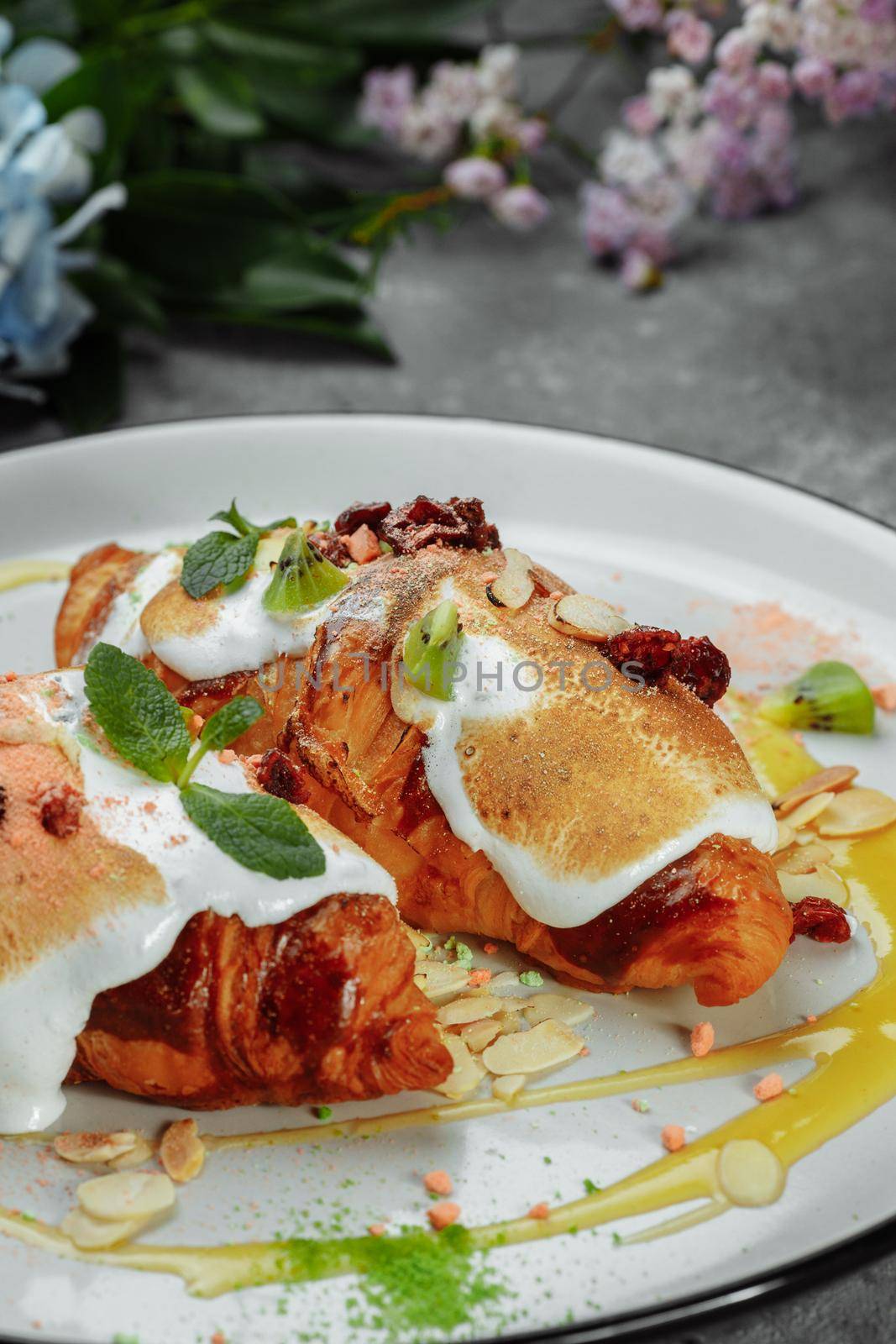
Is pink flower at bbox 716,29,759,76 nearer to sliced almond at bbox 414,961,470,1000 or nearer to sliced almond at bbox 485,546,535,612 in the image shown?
sliced almond at bbox 485,546,535,612

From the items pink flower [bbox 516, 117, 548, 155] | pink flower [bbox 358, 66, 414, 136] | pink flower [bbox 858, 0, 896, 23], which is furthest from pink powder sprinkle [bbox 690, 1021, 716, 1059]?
pink flower [bbox 358, 66, 414, 136]

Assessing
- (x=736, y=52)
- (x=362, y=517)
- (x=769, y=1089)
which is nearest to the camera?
(x=769, y=1089)

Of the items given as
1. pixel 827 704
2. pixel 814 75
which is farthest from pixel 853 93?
pixel 827 704

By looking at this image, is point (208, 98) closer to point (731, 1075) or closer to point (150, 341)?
point (150, 341)

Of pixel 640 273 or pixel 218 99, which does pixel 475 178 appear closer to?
pixel 640 273

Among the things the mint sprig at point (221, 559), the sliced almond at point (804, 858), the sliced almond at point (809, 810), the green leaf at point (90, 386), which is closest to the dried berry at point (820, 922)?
the sliced almond at point (804, 858)

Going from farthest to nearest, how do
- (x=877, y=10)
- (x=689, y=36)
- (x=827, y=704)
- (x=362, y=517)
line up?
1. (x=689, y=36)
2. (x=877, y=10)
3. (x=827, y=704)
4. (x=362, y=517)

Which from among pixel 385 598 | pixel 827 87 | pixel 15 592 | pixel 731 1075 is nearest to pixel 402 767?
pixel 385 598
